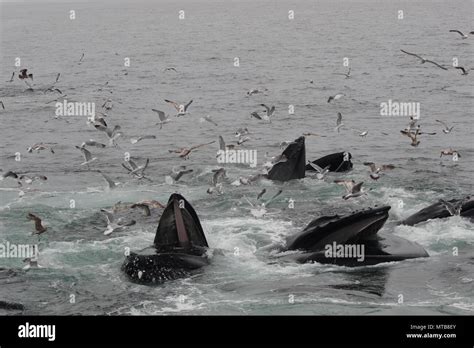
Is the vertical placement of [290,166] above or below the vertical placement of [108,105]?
below

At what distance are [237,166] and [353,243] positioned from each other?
1578cm

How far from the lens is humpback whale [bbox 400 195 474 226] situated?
25.8 meters

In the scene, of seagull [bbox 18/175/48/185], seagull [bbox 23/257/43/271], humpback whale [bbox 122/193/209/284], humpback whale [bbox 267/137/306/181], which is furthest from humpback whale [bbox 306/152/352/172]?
seagull [bbox 23/257/43/271]

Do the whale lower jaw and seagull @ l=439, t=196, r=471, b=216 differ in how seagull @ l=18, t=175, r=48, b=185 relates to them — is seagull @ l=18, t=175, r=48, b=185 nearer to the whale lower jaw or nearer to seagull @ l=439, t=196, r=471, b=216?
the whale lower jaw

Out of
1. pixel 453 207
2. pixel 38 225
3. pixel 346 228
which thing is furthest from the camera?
pixel 38 225

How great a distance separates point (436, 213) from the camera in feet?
85.2

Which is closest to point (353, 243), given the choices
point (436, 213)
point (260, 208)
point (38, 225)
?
point (436, 213)

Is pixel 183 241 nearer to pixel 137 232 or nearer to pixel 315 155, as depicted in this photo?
pixel 137 232

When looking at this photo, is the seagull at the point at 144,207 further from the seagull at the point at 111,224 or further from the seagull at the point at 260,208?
→ the seagull at the point at 260,208

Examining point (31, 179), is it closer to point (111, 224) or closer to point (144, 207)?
point (144, 207)

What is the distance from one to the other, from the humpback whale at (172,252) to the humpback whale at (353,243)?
2261mm

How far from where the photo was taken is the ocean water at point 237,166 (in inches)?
818

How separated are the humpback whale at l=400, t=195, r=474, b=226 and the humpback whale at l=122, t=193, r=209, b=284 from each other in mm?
6588

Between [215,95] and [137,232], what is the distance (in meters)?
34.4
